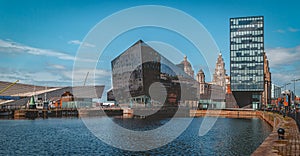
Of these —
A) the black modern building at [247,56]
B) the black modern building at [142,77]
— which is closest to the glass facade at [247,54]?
the black modern building at [247,56]

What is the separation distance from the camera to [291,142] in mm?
29047

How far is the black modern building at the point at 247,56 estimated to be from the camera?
14638 centimetres

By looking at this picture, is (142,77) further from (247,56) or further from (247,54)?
(247,54)

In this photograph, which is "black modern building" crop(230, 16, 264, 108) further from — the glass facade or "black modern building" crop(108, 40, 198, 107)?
"black modern building" crop(108, 40, 198, 107)

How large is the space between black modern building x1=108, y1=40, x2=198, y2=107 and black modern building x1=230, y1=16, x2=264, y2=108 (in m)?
43.8

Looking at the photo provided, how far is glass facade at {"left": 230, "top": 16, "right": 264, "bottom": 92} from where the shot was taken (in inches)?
5758

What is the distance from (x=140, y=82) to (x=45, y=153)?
13266 cm

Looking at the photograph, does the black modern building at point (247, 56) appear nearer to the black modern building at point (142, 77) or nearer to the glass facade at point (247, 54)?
the glass facade at point (247, 54)

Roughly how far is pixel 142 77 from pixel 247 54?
173 ft

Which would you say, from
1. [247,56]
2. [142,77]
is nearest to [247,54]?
[247,56]

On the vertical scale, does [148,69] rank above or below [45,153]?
above

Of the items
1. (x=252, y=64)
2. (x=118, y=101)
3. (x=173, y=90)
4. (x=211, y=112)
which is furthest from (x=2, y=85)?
(x=252, y=64)

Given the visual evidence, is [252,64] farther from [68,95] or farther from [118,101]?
[68,95]

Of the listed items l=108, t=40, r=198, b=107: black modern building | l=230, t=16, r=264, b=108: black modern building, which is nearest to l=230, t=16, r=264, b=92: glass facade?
l=230, t=16, r=264, b=108: black modern building
